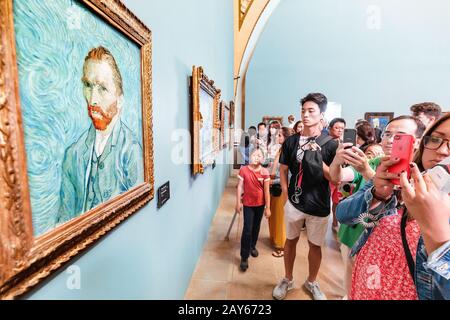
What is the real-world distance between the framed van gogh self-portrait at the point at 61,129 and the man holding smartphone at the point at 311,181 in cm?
153

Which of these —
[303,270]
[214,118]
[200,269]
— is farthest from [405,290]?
[214,118]

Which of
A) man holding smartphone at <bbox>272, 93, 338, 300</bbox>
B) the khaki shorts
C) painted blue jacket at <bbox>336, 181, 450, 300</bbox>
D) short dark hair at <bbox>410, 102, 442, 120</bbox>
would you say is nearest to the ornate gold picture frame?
man holding smartphone at <bbox>272, 93, 338, 300</bbox>

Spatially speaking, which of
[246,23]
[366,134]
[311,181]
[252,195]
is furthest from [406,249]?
[246,23]

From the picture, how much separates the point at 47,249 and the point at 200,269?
218 cm

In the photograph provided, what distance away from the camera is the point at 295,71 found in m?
7.88

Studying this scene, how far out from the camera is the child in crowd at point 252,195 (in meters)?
2.58

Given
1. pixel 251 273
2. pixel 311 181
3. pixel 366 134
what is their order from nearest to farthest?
pixel 311 181 < pixel 251 273 < pixel 366 134

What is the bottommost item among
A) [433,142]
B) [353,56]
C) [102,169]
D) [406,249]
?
[406,249]

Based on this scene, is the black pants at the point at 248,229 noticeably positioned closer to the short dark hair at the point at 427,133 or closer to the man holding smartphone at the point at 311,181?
the man holding smartphone at the point at 311,181

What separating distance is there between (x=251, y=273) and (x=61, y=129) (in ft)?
7.99

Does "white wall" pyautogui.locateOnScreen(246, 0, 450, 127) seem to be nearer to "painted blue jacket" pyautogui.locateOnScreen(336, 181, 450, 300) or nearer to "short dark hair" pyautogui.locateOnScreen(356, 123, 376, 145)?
"short dark hair" pyautogui.locateOnScreen(356, 123, 376, 145)

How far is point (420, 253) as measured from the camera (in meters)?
0.81

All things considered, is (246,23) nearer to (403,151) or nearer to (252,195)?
(252,195)

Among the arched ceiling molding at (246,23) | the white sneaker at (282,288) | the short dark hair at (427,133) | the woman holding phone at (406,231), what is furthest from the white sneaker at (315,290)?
the arched ceiling molding at (246,23)
